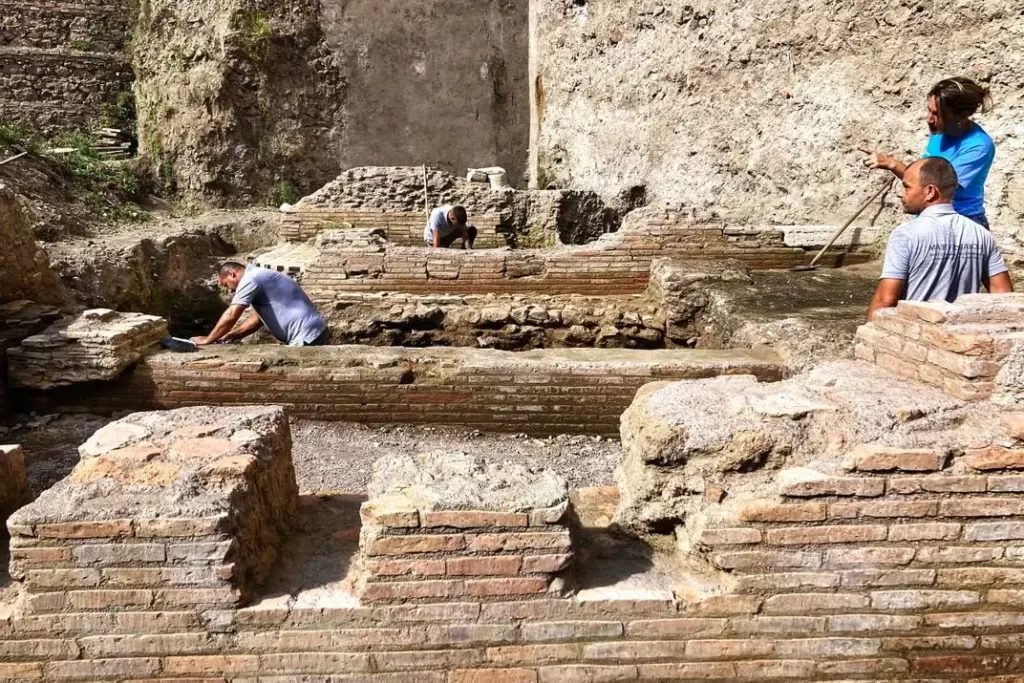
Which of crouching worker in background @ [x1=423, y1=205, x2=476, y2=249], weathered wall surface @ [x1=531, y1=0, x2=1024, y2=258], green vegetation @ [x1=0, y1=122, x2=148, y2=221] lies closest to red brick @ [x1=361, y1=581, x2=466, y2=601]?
crouching worker in background @ [x1=423, y1=205, x2=476, y2=249]

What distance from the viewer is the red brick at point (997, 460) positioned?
196cm

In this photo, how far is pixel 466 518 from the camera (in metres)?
1.84

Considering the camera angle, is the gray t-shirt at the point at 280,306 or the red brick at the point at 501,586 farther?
the gray t-shirt at the point at 280,306

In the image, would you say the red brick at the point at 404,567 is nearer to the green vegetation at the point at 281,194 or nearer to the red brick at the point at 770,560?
the red brick at the point at 770,560

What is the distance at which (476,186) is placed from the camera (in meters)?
10.3

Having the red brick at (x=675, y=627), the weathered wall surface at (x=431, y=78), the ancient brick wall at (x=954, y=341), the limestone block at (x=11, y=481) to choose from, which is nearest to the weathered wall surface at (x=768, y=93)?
the weathered wall surface at (x=431, y=78)

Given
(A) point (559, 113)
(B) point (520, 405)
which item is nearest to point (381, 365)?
(B) point (520, 405)

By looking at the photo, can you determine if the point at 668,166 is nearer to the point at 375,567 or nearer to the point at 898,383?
the point at 898,383

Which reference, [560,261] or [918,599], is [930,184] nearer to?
[918,599]

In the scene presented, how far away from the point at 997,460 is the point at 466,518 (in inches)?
59.4

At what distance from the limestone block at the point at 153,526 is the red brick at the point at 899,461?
5.63 ft

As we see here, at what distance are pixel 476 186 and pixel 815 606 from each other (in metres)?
8.96

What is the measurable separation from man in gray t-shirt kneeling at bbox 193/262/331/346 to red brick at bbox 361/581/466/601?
3.46m

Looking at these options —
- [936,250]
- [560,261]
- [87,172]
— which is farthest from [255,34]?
[936,250]
